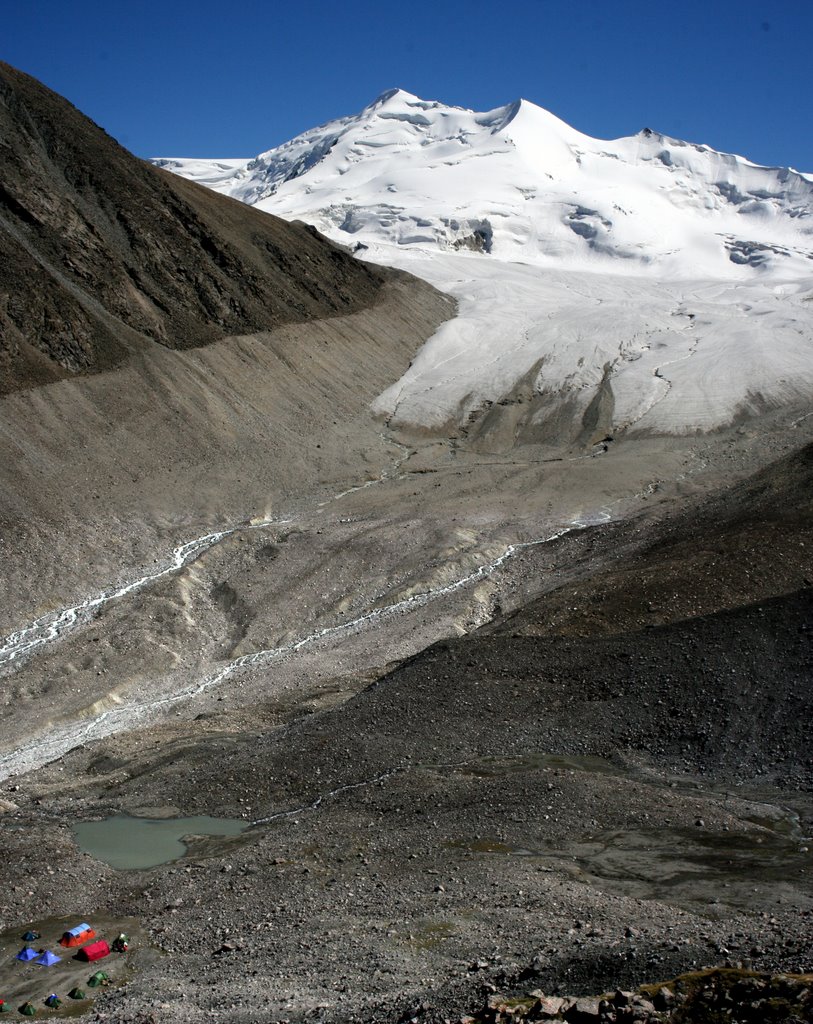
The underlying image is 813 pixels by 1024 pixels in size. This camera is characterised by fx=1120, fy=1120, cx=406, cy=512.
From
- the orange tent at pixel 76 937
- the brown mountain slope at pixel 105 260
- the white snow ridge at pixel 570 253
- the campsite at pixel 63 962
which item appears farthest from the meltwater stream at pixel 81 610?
the white snow ridge at pixel 570 253

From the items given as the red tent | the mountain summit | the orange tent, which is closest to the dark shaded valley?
the red tent

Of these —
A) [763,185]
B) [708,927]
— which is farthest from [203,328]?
[763,185]

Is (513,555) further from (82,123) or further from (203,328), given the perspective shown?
(82,123)

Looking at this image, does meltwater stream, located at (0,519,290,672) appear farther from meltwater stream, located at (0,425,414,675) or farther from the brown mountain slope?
the brown mountain slope

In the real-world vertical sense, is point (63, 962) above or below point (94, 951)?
below

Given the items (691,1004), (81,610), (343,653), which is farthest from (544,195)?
(691,1004)

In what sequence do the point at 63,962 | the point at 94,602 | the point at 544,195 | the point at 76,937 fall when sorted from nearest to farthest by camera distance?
1. the point at 63,962
2. the point at 76,937
3. the point at 94,602
4. the point at 544,195

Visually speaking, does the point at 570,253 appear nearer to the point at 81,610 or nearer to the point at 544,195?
the point at 544,195
